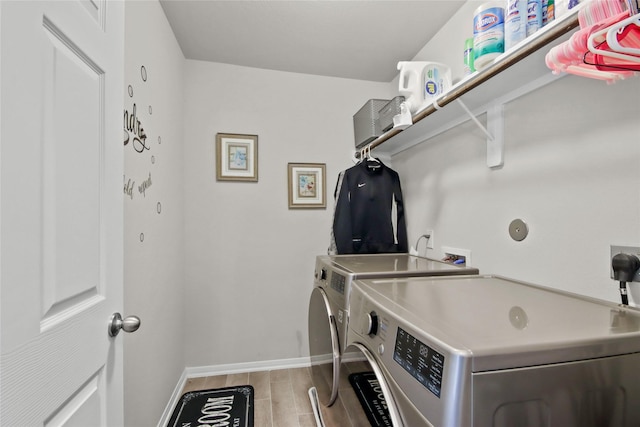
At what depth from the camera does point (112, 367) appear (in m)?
0.77

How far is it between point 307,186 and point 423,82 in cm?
118

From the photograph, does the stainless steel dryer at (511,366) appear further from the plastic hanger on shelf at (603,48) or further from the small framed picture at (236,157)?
the small framed picture at (236,157)

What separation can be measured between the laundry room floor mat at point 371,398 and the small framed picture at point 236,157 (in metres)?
1.76

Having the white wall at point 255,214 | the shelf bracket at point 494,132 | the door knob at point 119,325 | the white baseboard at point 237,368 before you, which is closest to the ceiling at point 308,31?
the white wall at point 255,214

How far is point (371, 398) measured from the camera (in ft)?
2.66

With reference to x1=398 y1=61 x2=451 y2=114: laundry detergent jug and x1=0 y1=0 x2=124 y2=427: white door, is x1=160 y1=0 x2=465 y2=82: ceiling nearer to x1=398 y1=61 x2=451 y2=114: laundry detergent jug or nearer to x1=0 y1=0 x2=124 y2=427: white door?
x1=398 y1=61 x2=451 y2=114: laundry detergent jug

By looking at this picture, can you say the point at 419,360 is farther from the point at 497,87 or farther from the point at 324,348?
the point at 497,87

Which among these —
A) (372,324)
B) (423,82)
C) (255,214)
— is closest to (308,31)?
(423,82)

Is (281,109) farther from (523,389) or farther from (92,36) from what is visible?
(523,389)

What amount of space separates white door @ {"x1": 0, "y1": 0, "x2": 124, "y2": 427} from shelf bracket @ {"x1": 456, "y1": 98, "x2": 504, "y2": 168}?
52.5 inches

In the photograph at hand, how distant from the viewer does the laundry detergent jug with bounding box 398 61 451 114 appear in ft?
5.13

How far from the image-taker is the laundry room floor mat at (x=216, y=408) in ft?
5.54

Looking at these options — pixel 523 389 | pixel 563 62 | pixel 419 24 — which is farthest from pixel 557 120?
pixel 419 24

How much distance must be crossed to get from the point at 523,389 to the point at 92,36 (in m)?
1.18
